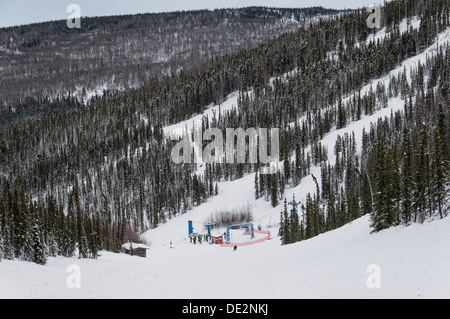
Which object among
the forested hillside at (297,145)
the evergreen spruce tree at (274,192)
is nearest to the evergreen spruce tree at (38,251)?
the forested hillside at (297,145)

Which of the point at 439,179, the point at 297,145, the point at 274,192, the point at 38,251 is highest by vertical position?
the point at 297,145

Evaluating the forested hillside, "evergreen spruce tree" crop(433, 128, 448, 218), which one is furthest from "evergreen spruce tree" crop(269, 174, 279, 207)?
"evergreen spruce tree" crop(433, 128, 448, 218)

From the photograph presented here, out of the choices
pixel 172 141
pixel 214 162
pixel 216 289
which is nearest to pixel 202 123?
pixel 172 141

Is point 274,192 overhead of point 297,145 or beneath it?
beneath

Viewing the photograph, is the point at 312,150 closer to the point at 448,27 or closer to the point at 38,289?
the point at 448,27

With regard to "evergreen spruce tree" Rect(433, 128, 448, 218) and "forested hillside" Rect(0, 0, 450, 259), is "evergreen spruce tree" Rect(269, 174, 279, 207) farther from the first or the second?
"evergreen spruce tree" Rect(433, 128, 448, 218)

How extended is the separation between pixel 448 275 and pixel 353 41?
629ft

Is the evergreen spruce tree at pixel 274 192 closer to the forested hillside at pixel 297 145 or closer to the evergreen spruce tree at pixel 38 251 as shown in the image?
the forested hillside at pixel 297 145

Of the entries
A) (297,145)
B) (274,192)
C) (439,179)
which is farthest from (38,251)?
(297,145)

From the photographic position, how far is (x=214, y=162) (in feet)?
515

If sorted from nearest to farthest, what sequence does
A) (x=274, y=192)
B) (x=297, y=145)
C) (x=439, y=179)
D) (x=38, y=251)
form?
(x=439, y=179) → (x=38, y=251) → (x=274, y=192) → (x=297, y=145)

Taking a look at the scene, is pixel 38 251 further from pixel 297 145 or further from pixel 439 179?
pixel 297 145

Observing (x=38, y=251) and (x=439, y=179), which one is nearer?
(x=439, y=179)
